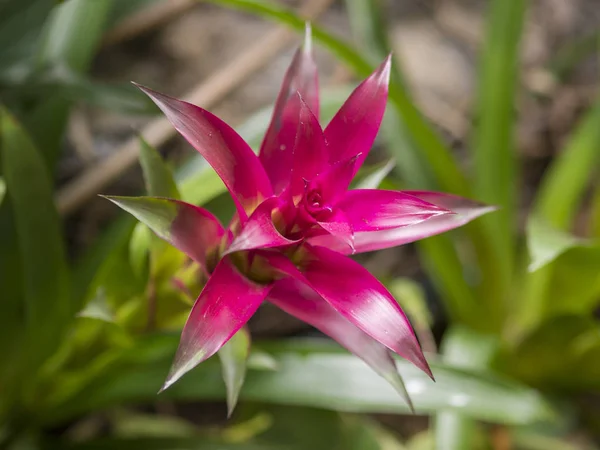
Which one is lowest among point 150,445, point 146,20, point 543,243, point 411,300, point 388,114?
point 150,445

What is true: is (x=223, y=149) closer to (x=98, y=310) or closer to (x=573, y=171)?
(x=98, y=310)

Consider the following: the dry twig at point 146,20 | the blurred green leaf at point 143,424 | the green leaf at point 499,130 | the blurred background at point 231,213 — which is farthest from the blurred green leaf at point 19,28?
the green leaf at point 499,130

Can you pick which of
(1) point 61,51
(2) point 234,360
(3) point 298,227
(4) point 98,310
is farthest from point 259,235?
(1) point 61,51

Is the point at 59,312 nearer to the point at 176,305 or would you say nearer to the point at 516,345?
the point at 176,305

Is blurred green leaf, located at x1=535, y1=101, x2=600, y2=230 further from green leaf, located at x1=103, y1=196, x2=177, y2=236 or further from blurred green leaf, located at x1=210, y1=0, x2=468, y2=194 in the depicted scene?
green leaf, located at x1=103, y1=196, x2=177, y2=236

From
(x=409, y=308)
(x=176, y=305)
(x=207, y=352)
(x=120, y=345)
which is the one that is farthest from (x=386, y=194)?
(x=409, y=308)

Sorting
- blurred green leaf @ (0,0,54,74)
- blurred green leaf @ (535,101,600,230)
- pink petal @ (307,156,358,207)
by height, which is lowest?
pink petal @ (307,156,358,207)

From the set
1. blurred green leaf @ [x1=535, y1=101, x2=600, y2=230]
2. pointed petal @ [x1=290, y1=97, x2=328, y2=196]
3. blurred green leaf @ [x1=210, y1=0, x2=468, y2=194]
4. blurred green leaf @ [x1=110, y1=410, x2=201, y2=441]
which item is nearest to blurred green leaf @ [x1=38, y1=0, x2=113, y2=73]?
blurred green leaf @ [x1=210, y1=0, x2=468, y2=194]
